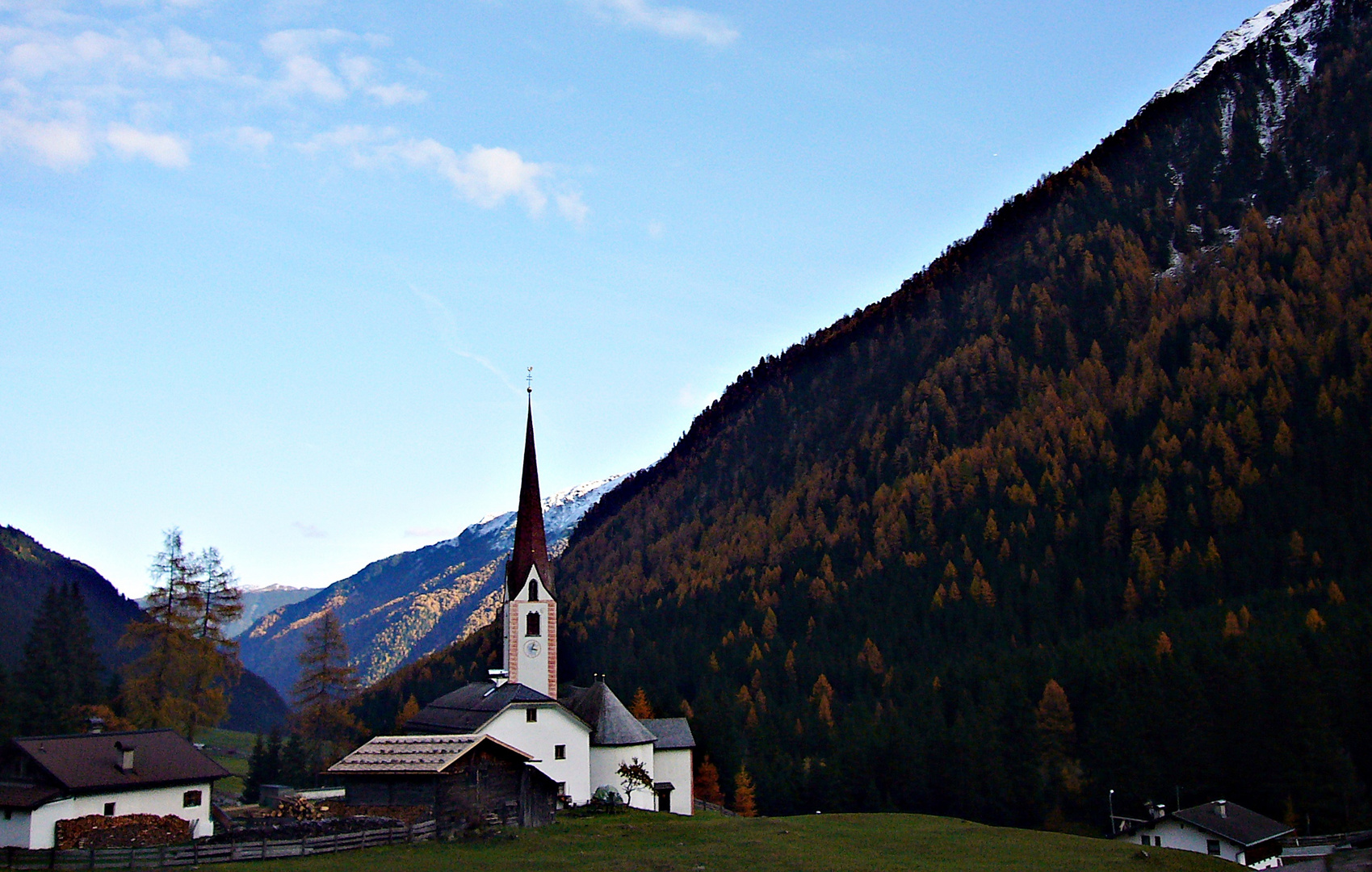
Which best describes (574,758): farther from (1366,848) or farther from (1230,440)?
(1230,440)

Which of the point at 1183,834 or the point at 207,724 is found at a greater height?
the point at 207,724

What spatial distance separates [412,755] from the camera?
154ft

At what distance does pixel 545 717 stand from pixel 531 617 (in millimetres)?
11129

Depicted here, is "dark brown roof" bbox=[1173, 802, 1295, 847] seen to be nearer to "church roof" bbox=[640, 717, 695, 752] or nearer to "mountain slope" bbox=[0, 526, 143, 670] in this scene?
"church roof" bbox=[640, 717, 695, 752]

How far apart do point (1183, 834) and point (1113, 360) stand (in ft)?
285

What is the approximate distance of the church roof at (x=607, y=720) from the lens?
67438 millimetres

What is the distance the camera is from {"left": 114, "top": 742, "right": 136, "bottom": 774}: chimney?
1720 inches

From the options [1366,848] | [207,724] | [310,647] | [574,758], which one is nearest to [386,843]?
[574,758]

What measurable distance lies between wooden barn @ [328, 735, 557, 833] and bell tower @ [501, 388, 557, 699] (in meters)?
23.7

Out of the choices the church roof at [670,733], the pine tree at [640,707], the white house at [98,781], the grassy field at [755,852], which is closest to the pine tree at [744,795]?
the pine tree at [640,707]

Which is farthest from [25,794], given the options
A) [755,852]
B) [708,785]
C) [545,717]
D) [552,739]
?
[708,785]

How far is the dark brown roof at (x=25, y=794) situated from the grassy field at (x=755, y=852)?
10.7 metres

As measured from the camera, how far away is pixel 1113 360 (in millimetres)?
139250

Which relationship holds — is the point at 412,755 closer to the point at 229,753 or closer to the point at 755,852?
the point at 755,852
